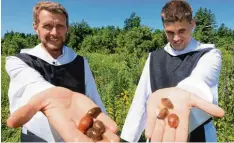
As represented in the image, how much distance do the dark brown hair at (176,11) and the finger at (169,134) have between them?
27.2 inches

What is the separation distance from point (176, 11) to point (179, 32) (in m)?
0.12

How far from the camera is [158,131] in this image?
1552 mm

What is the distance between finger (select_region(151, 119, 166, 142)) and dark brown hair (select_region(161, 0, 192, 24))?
0.65m

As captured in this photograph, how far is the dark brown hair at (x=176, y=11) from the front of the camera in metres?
1.97

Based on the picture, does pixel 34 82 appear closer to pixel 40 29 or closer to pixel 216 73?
pixel 40 29

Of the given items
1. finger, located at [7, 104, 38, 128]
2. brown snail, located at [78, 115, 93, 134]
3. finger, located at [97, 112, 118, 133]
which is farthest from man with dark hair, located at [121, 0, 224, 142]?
finger, located at [7, 104, 38, 128]

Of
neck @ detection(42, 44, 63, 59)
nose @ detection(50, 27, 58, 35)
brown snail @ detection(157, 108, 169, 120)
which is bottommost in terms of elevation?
brown snail @ detection(157, 108, 169, 120)

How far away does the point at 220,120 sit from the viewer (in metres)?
4.55

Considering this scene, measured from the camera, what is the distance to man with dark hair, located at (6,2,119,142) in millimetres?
1514

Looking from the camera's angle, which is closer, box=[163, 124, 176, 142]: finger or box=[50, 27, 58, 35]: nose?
box=[163, 124, 176, 142]: finger

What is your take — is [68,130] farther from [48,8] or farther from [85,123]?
[48,8]

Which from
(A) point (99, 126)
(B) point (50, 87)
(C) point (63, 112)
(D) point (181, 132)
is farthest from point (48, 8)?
(D) point (181, 132)

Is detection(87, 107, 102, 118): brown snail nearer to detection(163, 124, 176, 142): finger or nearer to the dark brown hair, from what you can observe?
detection(163, 124, 176, 142): finger

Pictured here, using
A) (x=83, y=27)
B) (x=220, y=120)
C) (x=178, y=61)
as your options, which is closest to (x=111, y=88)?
(x=220, y=120)
